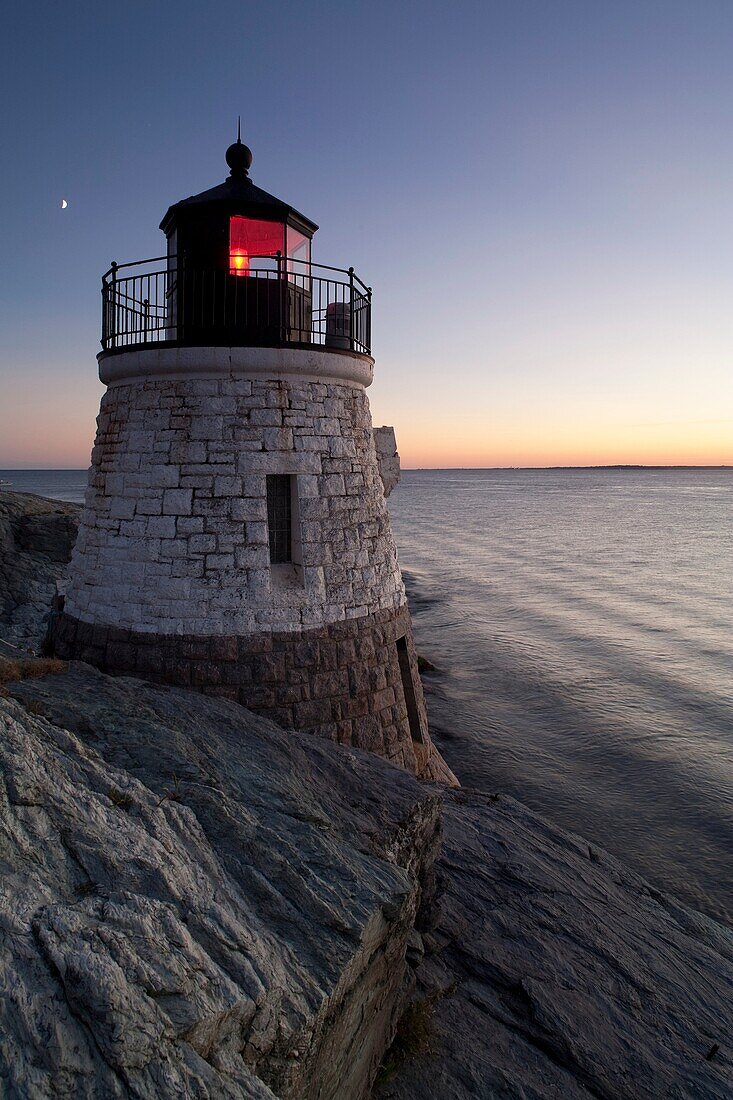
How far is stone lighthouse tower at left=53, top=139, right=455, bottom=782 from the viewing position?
7.99 m

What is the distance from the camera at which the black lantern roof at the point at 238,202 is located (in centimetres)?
845

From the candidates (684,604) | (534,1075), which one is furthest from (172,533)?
(684,604)

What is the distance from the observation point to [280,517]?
28.5 ft

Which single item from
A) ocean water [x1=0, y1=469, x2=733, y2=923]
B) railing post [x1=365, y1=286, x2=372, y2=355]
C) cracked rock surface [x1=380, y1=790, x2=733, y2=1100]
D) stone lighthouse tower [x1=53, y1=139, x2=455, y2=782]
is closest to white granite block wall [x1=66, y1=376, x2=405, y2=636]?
stone lighthouse tower [x1=53, y1=139, x2=455, y2=782]

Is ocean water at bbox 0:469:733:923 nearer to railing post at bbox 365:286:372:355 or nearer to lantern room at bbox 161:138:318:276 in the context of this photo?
railing post at bbox 365:286:372:355


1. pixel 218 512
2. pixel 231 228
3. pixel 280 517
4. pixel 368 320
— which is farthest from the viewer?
pixel 368 320

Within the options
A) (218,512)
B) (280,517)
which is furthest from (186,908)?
(280,517)

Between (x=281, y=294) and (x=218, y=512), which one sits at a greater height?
(x=281, y=294)

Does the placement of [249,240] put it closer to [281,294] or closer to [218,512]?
[281,294]

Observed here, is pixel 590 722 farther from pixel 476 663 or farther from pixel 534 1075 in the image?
pixel 534 1075

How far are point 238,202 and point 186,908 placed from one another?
7786 millimetres

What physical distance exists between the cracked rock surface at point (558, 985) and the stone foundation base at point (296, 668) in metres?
1.71

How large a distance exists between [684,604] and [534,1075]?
3266 centimetres

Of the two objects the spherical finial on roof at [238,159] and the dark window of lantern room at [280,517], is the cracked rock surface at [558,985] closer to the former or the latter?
the dark window of lantern room at [280,517]
